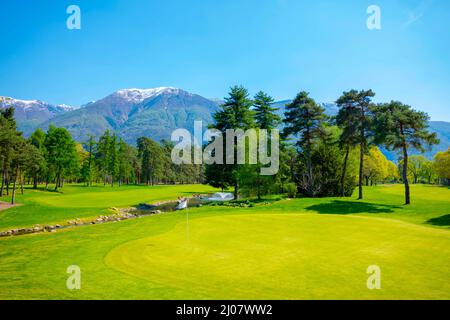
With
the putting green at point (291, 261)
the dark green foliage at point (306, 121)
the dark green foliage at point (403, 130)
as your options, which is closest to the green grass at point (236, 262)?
the putting green at point (291, 261)

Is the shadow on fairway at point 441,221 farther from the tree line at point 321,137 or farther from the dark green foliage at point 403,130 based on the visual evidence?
the tree line at point 321,137

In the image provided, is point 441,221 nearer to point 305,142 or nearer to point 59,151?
point 305,142

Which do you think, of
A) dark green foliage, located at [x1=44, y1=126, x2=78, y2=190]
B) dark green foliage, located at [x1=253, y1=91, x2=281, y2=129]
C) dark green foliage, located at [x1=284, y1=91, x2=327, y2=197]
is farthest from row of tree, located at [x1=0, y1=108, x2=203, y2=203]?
dark green foliage, located at [x1=284, y1=91, x2=327, y2=197]

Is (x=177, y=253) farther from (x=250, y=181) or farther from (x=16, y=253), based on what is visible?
(x=250, y=181)

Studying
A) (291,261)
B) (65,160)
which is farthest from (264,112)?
(65,160)

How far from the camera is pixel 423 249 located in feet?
40.4

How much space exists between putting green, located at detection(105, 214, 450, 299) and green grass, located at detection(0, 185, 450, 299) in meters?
0.03

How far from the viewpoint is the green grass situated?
8289 millimetres

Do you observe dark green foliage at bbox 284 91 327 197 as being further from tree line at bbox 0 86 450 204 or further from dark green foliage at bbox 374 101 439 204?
dark green foliage at bbox 374 101 439 204

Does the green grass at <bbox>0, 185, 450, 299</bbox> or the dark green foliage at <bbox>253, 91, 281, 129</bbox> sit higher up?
the dark green foliage at <bbox>253, 91, 281, 129</bbox>

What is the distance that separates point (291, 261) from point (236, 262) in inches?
80.2

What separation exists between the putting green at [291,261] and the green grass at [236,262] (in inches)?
1.3

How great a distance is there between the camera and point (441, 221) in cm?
2261
